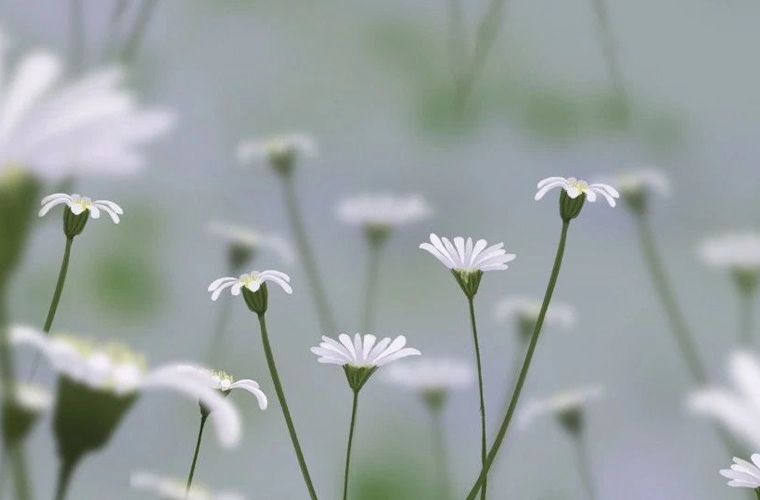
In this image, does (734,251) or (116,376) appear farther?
(734,251)

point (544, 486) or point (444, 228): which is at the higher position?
point (444, 228)

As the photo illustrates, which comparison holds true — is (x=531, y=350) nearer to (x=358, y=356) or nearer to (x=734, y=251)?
(x=358, y=356)

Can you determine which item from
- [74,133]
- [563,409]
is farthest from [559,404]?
[74,133]

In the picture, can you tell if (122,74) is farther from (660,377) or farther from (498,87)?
(660,377)

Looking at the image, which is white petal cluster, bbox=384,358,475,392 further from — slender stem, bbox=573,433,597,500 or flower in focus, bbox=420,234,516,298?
flower in focus, bbox=420,234,516,298

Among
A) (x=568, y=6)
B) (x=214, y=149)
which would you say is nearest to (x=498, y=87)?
(x=568, y=6)

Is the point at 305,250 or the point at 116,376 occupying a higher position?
the point at 305,250

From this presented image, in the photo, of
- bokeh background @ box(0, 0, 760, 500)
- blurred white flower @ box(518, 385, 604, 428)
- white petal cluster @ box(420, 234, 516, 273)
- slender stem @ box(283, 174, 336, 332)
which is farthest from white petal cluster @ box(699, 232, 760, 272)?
white petal cluster @ box(420, 234, 516, 273)
